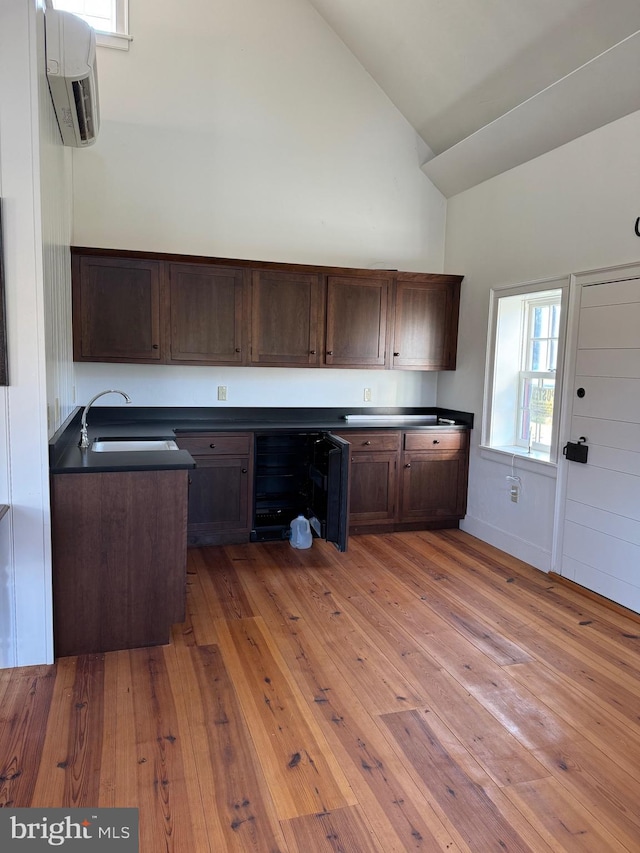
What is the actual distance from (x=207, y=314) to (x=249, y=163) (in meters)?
1.26

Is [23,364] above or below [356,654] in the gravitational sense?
above

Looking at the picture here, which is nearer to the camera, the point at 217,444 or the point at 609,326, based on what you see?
the point at 609,326

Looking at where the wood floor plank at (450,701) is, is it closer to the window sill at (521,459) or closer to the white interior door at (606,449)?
the white interior door at (606,449)

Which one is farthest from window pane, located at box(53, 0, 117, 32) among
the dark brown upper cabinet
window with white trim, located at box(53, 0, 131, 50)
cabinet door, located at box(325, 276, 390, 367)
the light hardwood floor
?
the light hardwood floor

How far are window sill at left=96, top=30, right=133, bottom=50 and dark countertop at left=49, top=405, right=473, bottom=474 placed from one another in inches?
97.6

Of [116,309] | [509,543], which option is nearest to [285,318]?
[116,309]

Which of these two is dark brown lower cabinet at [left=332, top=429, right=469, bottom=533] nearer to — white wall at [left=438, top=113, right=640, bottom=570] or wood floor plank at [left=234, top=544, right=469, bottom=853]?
white wall at [left=438, top=113, right=640, bottom=570]

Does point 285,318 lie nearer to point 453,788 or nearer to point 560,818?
point 453,788

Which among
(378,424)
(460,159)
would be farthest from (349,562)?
(460,159)

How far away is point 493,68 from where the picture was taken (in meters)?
3.54

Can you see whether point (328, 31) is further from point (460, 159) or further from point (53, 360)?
point (53, 360)

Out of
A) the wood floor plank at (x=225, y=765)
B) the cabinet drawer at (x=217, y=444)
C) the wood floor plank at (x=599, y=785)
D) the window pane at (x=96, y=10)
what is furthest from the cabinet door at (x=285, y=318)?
the wood floor plank at (x=599, y=785)

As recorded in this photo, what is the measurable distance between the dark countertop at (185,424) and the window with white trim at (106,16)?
252 cm
